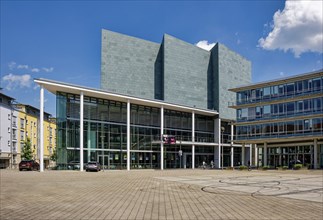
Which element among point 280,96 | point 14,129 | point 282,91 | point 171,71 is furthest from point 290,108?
point 14,129

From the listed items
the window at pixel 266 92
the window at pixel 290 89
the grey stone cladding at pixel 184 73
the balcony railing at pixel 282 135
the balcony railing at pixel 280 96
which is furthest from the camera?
the grey stone cladding at pixel 184 73

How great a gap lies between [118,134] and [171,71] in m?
19.9

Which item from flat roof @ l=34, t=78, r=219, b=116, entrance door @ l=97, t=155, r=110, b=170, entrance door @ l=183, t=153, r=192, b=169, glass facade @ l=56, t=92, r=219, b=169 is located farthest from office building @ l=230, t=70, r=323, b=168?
entrance door @ l=97, t=155, r=110, b=170

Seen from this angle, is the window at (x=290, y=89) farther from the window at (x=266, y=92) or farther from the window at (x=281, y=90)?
the window at (x=266, y=92)

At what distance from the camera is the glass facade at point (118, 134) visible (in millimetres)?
47166

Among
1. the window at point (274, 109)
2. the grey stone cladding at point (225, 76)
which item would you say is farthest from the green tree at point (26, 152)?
the window at point (274, 109)

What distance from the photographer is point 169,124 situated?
61938mm

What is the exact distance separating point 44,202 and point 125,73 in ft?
174

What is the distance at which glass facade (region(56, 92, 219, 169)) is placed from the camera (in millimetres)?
47166

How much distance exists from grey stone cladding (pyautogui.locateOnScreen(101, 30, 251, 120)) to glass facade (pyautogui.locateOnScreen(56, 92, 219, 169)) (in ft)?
19.5

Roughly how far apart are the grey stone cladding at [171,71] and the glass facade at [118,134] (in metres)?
5.94

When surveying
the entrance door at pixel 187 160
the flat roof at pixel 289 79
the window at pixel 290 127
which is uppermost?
the flat roof at pixel 289 79

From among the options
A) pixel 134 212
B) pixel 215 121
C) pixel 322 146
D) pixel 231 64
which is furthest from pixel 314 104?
pixel 134 212

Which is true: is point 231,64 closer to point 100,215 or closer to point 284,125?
point 284,125
